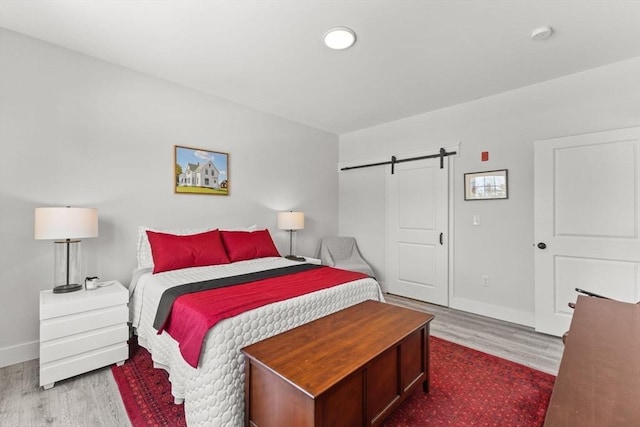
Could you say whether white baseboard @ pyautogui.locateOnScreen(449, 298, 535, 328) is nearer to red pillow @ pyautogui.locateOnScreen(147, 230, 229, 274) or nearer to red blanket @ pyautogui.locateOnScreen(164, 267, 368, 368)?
red blanket @ pyautogui.locateOnScreen(164, 267, 368, 368)

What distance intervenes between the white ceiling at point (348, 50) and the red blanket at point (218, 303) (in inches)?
76.6

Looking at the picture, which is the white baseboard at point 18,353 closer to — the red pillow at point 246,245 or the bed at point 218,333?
the bed at point 218,333

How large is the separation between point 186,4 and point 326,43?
1041 mm

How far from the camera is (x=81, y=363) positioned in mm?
2094

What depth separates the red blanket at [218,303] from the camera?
1.57 meters

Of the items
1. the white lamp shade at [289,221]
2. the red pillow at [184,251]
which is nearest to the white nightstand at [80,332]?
the red pillow at [184,251]

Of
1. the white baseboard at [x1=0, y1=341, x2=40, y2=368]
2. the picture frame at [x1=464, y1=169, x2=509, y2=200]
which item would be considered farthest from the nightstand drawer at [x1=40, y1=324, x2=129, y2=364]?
the picture frame at [x1=464, y1=169, x2=509, y2=200]

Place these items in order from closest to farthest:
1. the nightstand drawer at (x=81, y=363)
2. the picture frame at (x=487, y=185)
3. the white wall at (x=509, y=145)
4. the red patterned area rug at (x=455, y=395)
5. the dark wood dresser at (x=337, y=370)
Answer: the dark wood dresser at (x=337, y=370)
the red patterned area rug at (x=455, y=395)
the nightstand drawer at (x=81, y=363)
the white wall at (x=509, y=145)
the picture frame at (x=487, y=185)

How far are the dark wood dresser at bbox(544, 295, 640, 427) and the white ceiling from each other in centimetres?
200

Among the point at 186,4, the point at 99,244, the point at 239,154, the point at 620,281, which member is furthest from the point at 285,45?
the point at 620,281

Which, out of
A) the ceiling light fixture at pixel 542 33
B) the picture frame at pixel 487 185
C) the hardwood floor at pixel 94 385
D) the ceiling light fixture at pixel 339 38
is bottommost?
the hardwood floor at pixel 94 385

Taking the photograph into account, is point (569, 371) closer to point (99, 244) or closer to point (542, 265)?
point (542, 265)

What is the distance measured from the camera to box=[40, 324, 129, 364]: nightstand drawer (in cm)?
198

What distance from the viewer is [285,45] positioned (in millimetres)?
2424
